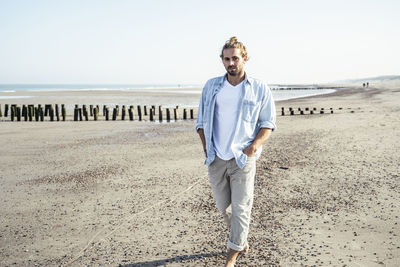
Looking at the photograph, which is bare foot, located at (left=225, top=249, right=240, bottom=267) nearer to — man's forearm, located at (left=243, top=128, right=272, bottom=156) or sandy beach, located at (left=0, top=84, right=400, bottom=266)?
sandy beach, located at (left=0, top=84, right=400, bottom=266)

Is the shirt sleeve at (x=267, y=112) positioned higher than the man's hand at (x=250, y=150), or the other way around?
the shirt sleeve at (x=267, y=112)

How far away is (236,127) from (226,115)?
0.16m

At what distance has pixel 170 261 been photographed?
3.84 meters

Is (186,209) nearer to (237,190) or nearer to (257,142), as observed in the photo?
(237,190)

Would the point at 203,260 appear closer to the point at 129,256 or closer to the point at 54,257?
the point at 129,256

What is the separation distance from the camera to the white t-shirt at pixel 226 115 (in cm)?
334

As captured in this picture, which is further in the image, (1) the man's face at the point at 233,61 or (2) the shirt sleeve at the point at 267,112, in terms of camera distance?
(2) the shirt sleeve at the point at 267,112

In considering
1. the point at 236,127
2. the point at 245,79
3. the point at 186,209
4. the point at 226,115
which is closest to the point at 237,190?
the point at 236,127

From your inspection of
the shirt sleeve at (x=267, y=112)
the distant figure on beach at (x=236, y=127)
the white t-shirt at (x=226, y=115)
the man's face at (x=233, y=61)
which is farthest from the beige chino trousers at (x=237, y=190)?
the man's face at (x=233, y=61)

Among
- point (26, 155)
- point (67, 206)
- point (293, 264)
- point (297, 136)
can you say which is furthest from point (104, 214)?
point (297, 136)

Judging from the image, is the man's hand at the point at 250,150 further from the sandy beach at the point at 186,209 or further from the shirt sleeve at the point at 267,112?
the sandy beach at the point at 186,209

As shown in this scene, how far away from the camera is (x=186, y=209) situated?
5441 mm

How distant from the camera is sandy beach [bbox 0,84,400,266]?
397 centimetres

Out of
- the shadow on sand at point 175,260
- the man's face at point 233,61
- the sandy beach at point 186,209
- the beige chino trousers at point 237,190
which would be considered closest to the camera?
the man's face at point 233,61
